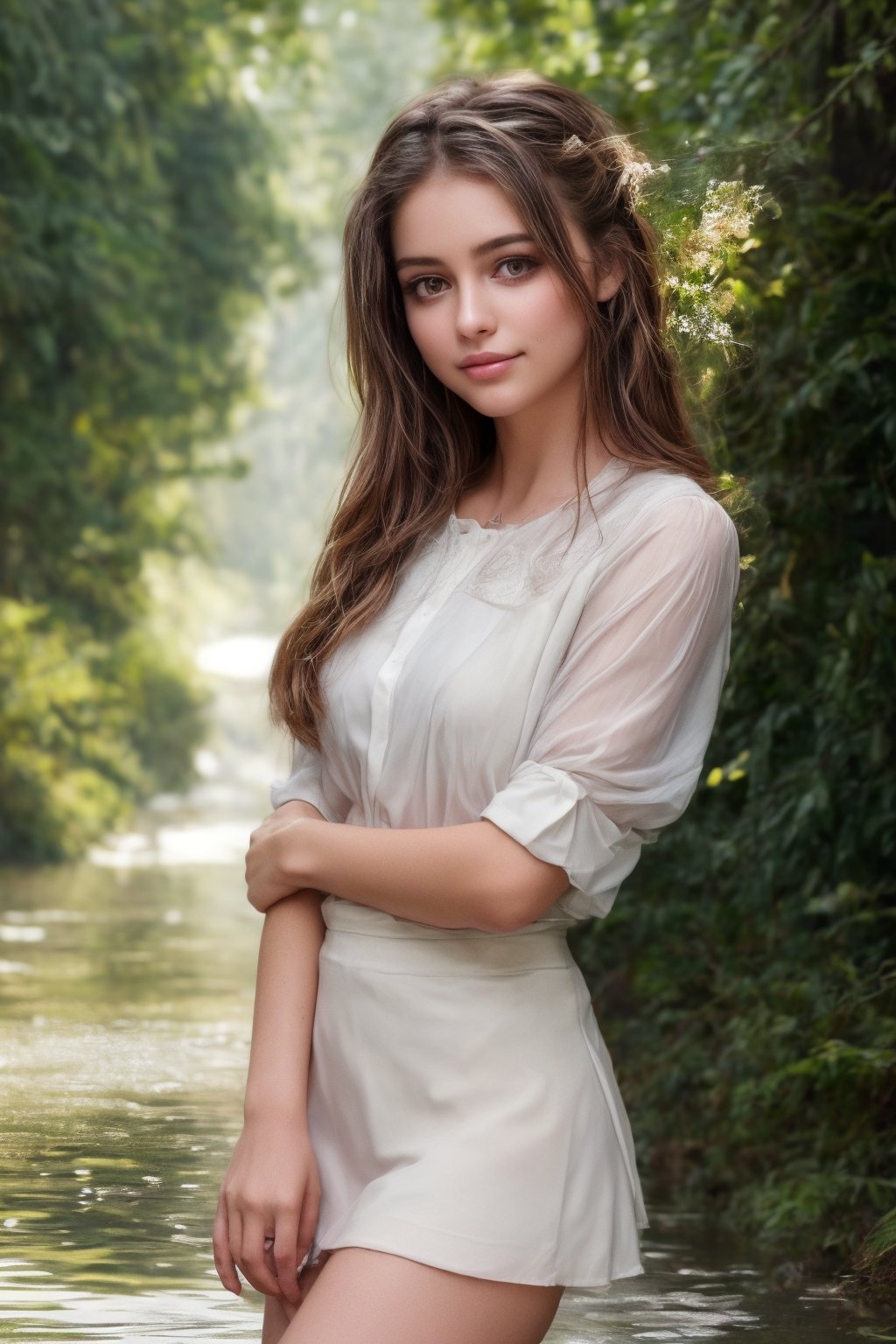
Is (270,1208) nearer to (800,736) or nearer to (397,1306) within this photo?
(397,1306)

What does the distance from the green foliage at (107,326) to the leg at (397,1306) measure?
9.03m

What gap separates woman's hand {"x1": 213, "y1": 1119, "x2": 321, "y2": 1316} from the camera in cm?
206

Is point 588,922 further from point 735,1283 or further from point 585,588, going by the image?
point 585,588

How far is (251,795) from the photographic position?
1037 inches

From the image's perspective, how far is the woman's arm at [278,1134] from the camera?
6.79 ft

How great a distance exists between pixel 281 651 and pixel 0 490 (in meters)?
10.3

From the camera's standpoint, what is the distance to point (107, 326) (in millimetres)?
12141

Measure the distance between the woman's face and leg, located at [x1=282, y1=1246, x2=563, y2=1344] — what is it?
37.1 inches

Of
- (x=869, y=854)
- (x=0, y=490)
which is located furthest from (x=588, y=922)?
(x=0, y=490)

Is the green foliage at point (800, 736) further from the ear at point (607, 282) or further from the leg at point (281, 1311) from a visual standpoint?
the leg at point (281, 1311)

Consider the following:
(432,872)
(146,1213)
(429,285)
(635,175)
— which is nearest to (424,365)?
(429,285)

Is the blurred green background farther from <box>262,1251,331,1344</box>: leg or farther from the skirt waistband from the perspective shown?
<box>262,1251,331,1344</box>: leg

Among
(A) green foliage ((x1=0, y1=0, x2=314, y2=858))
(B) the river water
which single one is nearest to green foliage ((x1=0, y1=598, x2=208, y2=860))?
(A) green foliage ((x1=0, y1=0, x2=314, y2=858))

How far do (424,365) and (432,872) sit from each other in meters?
0.74
